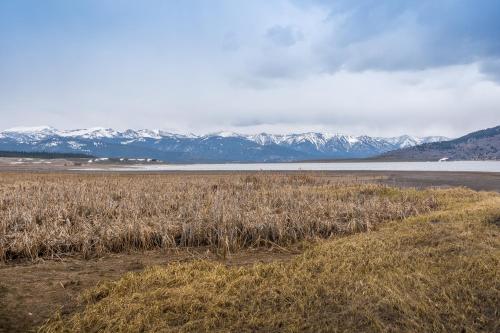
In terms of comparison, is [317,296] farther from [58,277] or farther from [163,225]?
[163,225]

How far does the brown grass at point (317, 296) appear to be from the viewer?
26.8ft

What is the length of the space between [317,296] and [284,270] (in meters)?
1.84

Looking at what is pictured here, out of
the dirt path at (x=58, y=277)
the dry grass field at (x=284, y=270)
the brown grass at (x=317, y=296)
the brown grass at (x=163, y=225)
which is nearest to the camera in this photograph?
the brown grass at (x=317, y=296)

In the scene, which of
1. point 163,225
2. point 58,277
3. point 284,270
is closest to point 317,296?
point 284,270

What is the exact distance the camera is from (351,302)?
882cm

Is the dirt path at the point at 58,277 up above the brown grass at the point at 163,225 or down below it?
below

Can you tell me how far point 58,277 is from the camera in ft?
37.2

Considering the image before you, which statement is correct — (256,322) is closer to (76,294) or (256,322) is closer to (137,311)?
(137,311)

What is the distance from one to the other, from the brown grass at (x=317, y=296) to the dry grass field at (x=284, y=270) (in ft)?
0.08

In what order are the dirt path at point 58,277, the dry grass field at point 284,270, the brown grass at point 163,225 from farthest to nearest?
1. the brown grass at point 163,225
2. the dirt path at point 58,277
3. the dry grass field at point 284,270

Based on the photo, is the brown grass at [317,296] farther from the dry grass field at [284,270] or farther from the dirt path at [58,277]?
the dirt path at [58,277]

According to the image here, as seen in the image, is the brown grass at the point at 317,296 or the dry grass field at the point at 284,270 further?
the dry grass field at the point at 284,270

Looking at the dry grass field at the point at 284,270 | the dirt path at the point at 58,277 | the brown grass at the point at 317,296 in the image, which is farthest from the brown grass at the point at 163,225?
the brown grass at the point at 317,296

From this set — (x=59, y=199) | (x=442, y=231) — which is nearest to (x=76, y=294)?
(x=442, y=231)
